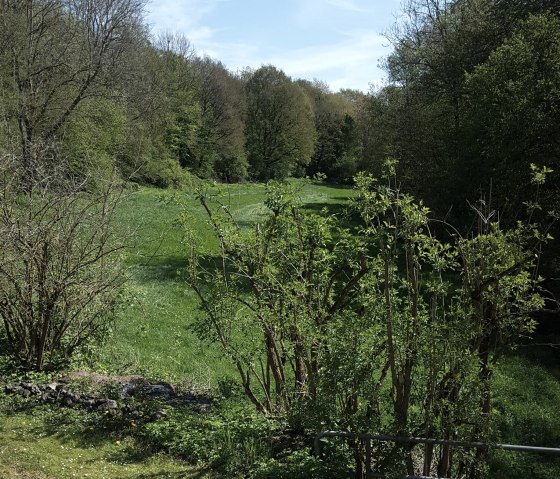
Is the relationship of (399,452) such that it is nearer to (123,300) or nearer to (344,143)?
(123,300)

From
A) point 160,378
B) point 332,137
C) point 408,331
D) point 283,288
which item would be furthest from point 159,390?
point 332,137

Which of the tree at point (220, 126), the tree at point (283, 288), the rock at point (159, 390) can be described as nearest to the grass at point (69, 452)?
the rock at point (159, 390)

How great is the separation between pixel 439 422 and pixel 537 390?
7644 mm

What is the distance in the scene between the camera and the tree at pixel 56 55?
19.6 metres

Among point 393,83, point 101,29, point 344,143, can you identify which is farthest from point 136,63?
point 344,143

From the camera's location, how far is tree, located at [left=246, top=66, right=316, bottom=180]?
54156 millimetres

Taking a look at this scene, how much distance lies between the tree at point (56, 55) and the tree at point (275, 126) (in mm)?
28839

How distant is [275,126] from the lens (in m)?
54.8

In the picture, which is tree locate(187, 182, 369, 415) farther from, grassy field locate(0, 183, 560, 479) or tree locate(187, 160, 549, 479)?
grassy field locate(0, 183, 560, 479)

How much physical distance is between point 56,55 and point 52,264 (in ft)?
55.1

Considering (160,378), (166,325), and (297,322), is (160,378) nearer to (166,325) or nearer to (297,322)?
(166,325)

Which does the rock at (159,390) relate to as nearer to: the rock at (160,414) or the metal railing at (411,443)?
the rock at (160,414)

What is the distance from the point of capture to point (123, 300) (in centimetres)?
941

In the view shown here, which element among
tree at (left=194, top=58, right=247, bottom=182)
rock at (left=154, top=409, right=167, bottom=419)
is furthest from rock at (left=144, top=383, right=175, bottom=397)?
tree at (left=194, top=58, right=247, bottom=182)
